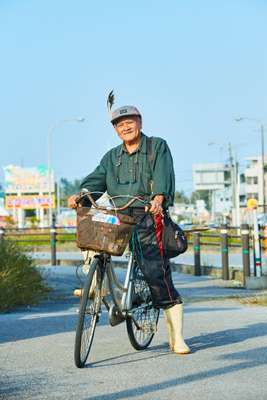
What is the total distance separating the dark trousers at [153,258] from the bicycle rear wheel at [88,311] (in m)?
0.46

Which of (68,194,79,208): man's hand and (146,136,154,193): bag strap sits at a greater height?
(146,136,154,193): bag strap

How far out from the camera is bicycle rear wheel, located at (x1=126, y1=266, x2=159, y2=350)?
7.34 m

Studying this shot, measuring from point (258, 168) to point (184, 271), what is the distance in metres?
145

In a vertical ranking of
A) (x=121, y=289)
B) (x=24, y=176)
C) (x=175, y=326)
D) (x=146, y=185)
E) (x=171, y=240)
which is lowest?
(x=175, y=326)

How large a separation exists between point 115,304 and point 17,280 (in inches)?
272

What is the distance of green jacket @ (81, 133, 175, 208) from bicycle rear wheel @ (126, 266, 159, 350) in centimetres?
60

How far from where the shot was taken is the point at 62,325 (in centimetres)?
941

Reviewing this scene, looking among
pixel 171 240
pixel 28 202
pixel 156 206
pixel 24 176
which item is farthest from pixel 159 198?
pixel 24 176

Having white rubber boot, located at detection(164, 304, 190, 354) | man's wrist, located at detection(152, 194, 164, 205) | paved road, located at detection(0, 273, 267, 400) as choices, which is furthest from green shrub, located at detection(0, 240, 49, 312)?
man's wrist, located at detection(152, 194, 164, 205)

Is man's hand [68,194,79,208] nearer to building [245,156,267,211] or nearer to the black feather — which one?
the black feather

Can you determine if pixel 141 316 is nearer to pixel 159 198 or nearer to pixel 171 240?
pixel 171 240

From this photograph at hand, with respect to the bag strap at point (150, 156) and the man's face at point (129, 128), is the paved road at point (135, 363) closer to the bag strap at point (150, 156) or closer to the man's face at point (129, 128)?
the bag strap at point (150, 156)

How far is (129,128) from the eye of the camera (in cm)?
733

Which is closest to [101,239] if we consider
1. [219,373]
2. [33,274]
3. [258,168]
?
[219,373]
